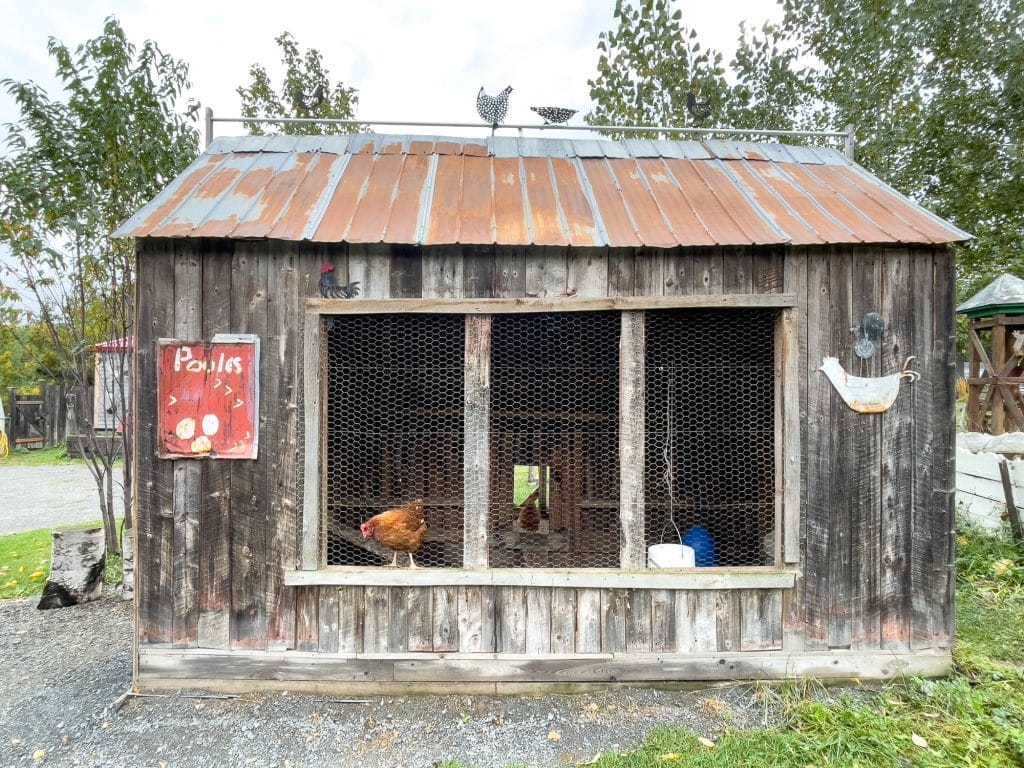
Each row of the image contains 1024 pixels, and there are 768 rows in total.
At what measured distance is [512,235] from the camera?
2.72m

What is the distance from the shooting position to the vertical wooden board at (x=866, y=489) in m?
2.77

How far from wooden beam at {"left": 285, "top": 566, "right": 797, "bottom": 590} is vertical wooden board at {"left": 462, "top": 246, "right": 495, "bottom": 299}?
1555mm

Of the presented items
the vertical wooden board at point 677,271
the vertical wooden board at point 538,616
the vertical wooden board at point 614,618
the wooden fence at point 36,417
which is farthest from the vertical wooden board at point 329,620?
the wooden fence at point 36,417

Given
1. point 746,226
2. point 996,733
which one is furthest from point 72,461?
point 996,733

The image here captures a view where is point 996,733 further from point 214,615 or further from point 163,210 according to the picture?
point 163,210

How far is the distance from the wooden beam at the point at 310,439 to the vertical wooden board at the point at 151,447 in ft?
2.42

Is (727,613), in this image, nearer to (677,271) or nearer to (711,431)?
(711,431)

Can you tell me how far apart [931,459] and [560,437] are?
2387mm

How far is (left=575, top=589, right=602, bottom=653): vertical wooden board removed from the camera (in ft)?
9.16

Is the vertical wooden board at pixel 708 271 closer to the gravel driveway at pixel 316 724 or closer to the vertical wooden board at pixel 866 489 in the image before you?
the vertical wooden board at pixel 866 489

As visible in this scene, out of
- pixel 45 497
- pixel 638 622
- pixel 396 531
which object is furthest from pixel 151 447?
pixel 45 497

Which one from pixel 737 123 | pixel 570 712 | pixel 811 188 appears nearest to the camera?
pixel 570 712

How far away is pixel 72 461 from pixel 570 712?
1303 cm

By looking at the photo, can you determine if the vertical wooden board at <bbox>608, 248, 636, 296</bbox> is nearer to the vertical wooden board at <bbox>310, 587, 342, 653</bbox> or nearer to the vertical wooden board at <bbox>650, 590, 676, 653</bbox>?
the vertical wooden board at <bbox>650, 590, 676, 653</bbox>
